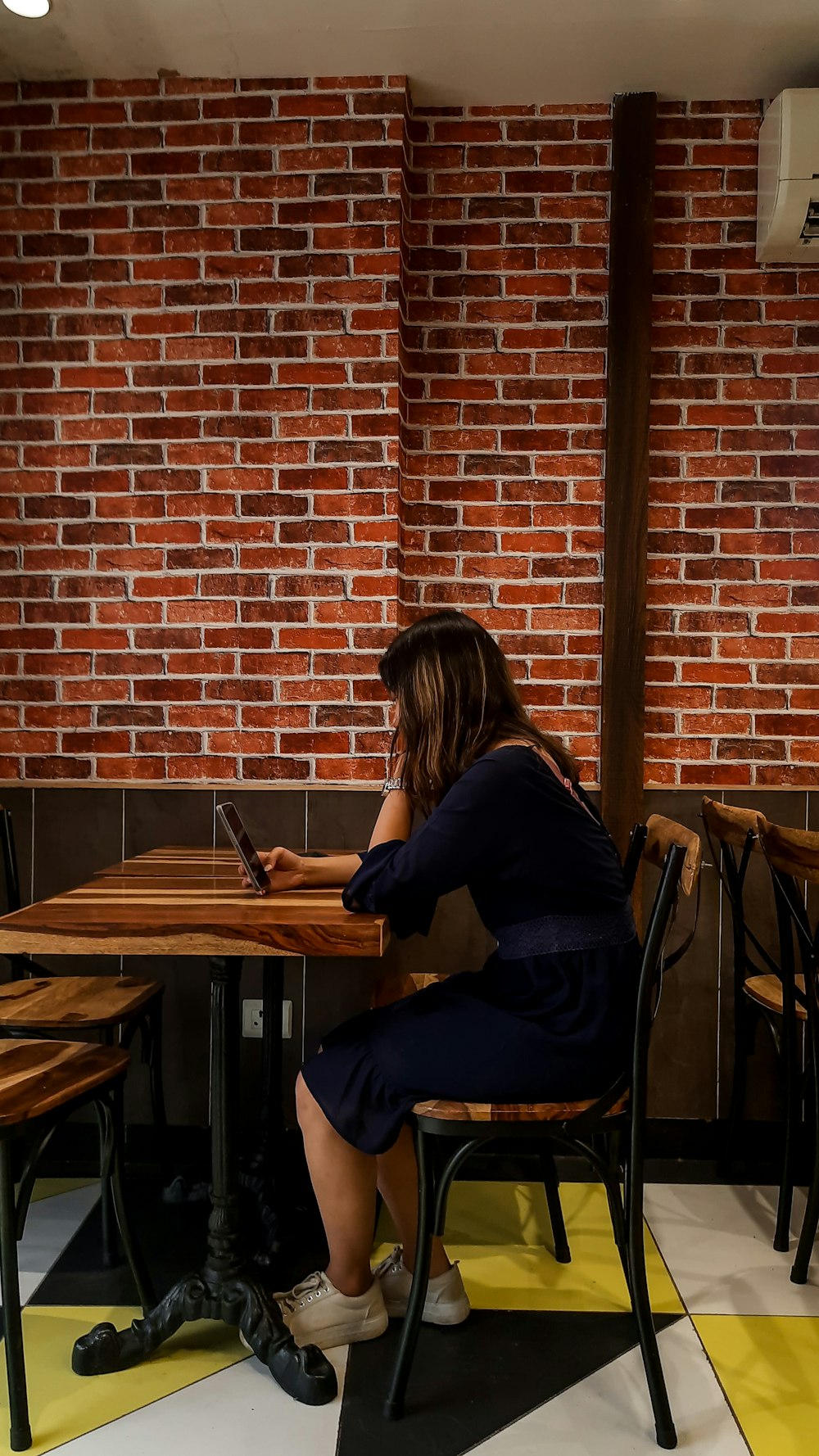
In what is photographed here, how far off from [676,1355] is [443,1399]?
1.48ft

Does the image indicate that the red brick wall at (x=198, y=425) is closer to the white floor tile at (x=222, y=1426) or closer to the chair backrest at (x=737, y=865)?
the chair backrest at (x=737, y=865)

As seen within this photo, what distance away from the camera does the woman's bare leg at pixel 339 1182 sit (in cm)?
176

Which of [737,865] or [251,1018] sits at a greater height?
[737,865]

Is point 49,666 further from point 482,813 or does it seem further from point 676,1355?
point 676,1355

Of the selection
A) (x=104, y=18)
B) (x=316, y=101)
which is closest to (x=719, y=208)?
(x=316, y=101)

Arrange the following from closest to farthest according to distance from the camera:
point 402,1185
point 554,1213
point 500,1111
Answer: point 500,1111, point 402,1185, point 554,1213

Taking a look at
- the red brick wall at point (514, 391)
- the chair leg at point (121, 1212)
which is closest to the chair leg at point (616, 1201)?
the chair leg at point (121, 1212)

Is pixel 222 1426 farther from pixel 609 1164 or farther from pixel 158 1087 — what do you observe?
pixel 158 1087

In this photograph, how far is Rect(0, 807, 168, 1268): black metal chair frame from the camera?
220 cm

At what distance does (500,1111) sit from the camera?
166 cm

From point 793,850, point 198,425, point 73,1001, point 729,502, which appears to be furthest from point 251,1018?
point 729,502

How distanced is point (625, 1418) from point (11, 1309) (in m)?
1.00

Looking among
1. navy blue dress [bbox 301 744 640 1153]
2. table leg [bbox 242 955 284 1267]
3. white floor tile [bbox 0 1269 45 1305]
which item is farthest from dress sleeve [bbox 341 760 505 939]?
white floor tile [bbox 0 1269 45 1305]

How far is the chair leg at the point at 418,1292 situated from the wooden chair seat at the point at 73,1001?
2.58 feet
